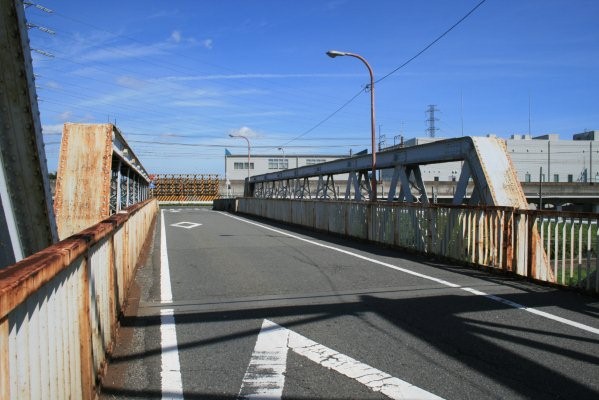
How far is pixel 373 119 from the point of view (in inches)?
870

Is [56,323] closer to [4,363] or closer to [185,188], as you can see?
[4,363]

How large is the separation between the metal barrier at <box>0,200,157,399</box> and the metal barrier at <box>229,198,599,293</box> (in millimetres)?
7049

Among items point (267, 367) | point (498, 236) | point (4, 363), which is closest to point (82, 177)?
point (267, 367)

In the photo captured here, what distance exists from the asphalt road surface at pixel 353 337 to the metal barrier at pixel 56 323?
62cm

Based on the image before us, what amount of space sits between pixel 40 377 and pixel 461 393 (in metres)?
3.21

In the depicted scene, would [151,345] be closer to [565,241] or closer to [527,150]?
[565,241]

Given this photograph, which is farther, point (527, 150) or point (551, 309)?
point (527, 150)

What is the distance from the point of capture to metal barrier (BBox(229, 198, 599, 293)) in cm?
862

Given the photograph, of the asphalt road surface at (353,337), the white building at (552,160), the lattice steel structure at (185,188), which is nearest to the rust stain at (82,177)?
the asphalt road surface at (353,337)

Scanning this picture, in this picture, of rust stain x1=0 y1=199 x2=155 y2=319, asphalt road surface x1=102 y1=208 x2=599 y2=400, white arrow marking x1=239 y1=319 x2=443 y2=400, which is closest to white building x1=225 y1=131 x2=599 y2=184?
asphalt road surface x1=102 y1=208 x2=599 y2=400

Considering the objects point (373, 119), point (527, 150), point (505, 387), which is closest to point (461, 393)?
point (505, 387)

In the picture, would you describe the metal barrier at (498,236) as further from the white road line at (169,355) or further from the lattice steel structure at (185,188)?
the lattice steel structure at (185,188)

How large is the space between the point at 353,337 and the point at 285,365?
1151 mm

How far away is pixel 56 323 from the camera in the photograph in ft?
10.3
